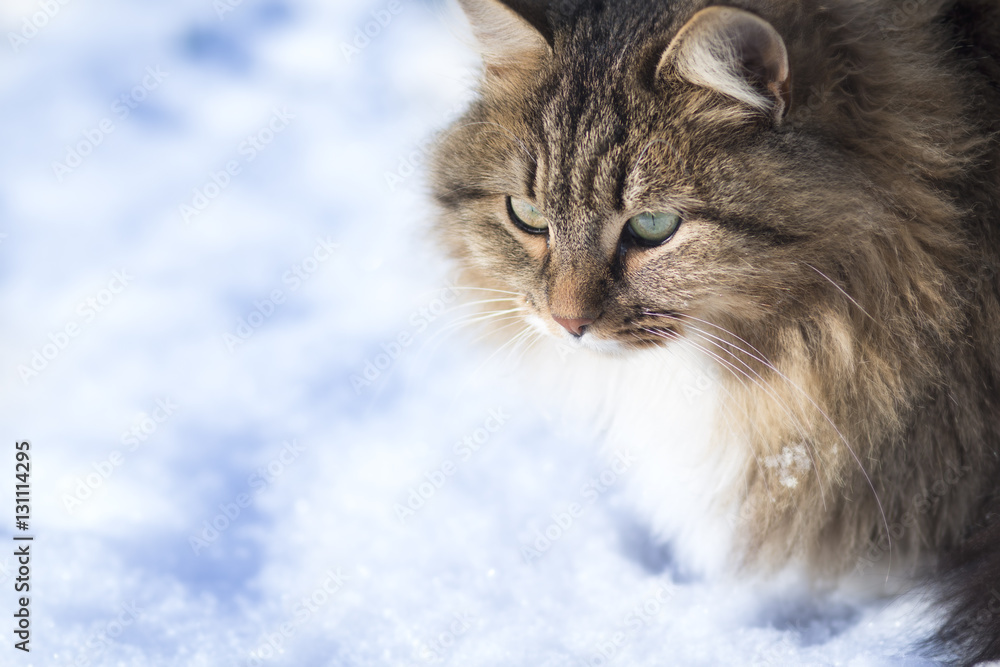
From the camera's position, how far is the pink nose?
104cm

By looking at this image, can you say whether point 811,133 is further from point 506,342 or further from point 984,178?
point 506,342

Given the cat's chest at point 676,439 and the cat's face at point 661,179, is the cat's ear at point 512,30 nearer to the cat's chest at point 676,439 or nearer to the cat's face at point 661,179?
the cat's face at point 661,179

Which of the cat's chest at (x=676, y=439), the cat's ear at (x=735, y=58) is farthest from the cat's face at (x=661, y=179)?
the cat's chest at (x=676, y=439)

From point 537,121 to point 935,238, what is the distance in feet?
1.82

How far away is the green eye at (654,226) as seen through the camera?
3.27 ft

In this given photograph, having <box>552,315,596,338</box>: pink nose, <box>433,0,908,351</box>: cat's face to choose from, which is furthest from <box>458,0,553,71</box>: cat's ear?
<box>552,315,596,338</box>: pink nose

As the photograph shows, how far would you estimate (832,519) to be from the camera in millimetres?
1183

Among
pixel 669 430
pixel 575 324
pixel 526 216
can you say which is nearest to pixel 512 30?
pixel 526 216

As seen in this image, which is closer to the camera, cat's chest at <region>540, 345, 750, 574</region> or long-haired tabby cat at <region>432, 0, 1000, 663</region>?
long-haired tabby cat at <region>432, 0, 1000, 663</region>

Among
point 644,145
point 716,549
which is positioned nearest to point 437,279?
point 644,145

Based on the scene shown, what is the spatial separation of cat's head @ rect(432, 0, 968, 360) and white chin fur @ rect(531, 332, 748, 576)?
0.34 ft

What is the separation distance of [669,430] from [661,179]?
46 cm

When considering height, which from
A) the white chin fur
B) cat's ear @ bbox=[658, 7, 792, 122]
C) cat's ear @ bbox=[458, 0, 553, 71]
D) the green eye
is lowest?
the white chin fur

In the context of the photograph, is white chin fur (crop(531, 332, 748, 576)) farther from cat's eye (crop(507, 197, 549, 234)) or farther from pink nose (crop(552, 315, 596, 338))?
cat's eye (crop(507, 197, 549, 234))
